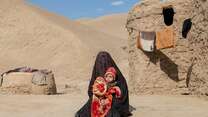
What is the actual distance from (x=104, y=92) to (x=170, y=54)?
5435mm

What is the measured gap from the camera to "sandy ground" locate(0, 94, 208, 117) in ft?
30.3

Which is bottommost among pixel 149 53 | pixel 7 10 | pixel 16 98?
pixel 16 98

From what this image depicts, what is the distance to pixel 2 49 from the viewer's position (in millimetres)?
40312

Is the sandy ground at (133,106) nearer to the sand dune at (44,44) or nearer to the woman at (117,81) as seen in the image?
the woman at (117,81)

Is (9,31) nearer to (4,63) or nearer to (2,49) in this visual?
(2,49)

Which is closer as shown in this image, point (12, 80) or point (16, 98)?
point (16, 98)

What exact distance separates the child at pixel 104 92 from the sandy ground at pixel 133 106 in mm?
1309

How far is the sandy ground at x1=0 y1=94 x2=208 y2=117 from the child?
1309 mm

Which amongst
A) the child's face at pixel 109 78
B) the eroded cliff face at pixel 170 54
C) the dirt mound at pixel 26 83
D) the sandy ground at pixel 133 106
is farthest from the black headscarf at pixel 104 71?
the dirt mound at pixel 26 83

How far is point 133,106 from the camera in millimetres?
10141

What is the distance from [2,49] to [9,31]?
114 inches

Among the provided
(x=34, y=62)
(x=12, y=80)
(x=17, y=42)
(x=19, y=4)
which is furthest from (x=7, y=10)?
(x=12, y=80)

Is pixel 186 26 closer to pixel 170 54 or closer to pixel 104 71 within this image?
pixel 170 54

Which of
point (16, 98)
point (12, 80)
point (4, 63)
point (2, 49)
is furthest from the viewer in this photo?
point (2, 49)
